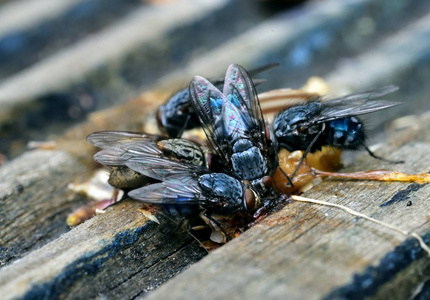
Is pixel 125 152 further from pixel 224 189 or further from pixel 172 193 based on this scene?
pixel 224 189

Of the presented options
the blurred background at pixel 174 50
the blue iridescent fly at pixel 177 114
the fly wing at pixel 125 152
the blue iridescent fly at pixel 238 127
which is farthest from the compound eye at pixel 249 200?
the blurred background at pixel 174 50

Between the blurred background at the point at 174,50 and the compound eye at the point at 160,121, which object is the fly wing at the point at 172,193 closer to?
the compound eye at the point at 160,121

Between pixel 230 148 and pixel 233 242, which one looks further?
pixel 230 148

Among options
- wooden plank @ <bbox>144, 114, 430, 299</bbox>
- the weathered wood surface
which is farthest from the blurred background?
wooden plank @ <bbox>144, 114, 430, 299</bbox>

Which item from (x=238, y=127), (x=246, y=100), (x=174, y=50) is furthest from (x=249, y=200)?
(x=174, y=50)

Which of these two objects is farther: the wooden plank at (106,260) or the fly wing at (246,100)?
the fly wing at (246,100)

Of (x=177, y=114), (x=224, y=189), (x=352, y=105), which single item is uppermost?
(x=177, y=114)

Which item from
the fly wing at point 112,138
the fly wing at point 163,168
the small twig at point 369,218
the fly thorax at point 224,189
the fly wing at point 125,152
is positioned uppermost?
the fly wing at point 112,138

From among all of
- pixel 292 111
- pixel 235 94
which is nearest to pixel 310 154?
pixel 292 111
